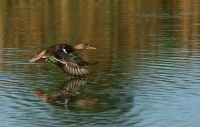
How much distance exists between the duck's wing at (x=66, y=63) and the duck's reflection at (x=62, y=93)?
0.25 m

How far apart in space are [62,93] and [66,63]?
5.83 feet

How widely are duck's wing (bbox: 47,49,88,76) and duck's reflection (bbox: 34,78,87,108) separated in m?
0.25

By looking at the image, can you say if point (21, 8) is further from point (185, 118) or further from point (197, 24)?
point (185, 118)

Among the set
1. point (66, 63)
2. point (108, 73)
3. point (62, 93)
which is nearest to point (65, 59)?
point (66, 63)

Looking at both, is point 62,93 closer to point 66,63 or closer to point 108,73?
point 66,63

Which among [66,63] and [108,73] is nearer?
[66,63]

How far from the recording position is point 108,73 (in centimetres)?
1884

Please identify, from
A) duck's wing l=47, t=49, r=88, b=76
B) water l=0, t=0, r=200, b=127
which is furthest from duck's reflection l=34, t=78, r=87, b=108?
duck's wing l=47, t=49, r=88, b=76

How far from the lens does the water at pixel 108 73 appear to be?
543 inches

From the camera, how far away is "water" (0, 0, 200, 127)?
45.3 feet

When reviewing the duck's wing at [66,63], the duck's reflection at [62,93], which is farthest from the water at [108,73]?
the duck's wing at [66,63]

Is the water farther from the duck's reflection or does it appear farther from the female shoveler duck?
the female shoveler duck

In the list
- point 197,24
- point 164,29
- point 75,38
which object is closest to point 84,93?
point 75,38

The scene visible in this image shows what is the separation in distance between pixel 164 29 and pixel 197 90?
1369 centimetres
